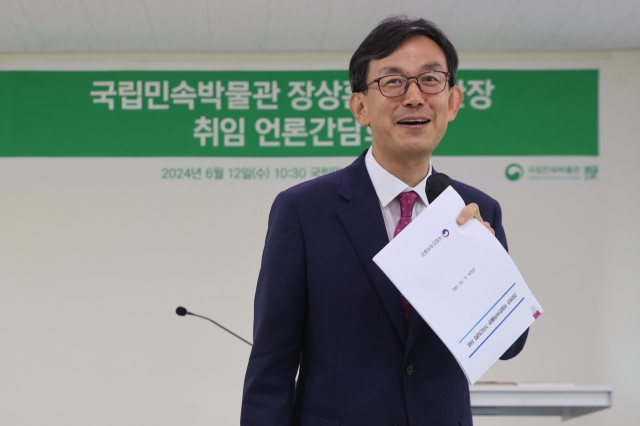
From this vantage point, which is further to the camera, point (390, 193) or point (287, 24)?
point (287, 24)

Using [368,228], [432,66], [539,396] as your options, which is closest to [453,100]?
[432,66]

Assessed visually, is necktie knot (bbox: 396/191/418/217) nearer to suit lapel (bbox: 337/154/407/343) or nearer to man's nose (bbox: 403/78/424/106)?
suit lapel (bbox: 337/154/407/343)

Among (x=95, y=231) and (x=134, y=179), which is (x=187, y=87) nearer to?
(x=134, y=179)

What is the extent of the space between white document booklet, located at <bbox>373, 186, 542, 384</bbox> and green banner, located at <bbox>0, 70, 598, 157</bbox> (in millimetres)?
3073

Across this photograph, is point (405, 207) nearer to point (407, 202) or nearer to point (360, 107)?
point (407, 202)

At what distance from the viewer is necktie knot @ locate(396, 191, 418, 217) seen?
1212 mm

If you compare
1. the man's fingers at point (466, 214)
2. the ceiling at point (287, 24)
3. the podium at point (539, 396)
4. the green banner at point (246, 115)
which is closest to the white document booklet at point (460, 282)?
the man's fingers at point (466, 214)

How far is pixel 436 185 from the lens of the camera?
1159mm

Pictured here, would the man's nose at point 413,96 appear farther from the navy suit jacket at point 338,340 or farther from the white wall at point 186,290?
the white wall at point 186,290

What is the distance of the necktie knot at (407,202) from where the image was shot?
3.98 feet

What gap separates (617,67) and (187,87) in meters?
2.70

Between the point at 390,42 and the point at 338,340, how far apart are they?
1.75 ft

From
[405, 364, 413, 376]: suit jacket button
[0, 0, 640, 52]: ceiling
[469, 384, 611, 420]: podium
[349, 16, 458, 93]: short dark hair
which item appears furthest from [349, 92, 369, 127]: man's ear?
[0, 0, 640, 52]: ceiling

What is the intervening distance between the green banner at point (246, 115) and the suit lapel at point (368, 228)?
9.66 ft
